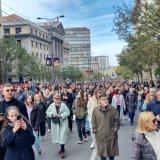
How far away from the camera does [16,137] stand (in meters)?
5.25

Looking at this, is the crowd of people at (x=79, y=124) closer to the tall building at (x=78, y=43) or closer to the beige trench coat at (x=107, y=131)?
the beige trench coat at (x=107, y=131)

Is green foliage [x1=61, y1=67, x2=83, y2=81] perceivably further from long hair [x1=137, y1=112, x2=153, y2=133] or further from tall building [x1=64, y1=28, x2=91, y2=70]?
long hair [x1=137, y1=112, x2=153, y2=133]

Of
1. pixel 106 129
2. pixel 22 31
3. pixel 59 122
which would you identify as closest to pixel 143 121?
pixel 106 129

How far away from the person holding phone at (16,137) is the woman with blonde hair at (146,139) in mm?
1308

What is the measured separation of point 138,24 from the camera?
25000 millimetres

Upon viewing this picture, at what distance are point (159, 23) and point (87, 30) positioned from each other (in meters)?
176

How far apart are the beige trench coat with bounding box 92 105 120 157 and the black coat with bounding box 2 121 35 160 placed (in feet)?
8.56

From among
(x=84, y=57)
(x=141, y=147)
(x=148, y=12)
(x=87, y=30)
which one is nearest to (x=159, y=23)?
(x=148, y=12)

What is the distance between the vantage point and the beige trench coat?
25.8 feet

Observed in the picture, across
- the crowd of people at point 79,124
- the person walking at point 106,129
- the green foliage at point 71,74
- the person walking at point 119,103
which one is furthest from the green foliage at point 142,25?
the green foliage at point 71,74

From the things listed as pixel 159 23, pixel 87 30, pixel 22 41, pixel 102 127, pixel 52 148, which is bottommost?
pixel 52 148

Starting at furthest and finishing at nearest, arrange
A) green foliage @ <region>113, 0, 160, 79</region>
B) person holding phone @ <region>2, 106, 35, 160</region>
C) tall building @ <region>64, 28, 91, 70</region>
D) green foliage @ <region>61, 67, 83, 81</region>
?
1. tall building @ <region>64, 28, 91, 70</region>
2. green foliage @ <region>61, 67, 83, 81</region>
3. green foliage @ <region>113, 0, 160, 79</region>
4. person holding phone @ <region>2, 106, 35, 160</region>

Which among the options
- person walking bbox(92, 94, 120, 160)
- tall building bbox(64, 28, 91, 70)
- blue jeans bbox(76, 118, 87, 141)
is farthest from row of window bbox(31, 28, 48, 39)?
person walking bbox(92, 94, 120, 160)

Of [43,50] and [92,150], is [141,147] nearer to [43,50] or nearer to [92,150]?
[92,150]
